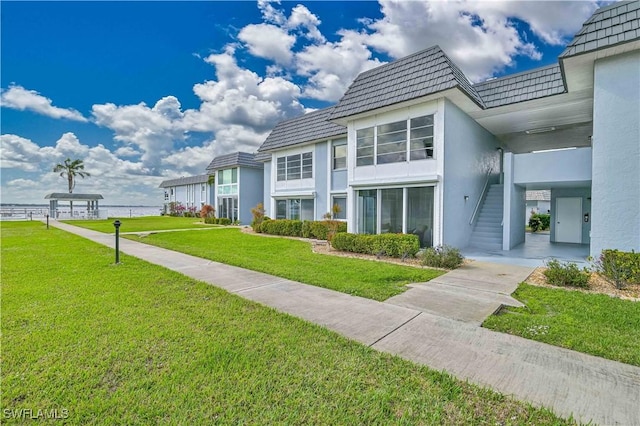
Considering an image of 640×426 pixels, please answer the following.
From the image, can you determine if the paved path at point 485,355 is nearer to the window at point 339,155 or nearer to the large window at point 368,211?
the large window at point 368,211

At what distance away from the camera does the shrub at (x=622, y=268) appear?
21.7ft

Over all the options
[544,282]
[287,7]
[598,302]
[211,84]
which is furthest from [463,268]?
[211,84]

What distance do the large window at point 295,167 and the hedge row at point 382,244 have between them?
7.13 m

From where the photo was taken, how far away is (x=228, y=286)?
6.20 metres

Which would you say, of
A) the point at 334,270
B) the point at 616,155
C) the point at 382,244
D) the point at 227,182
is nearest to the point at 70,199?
the point at 227,182

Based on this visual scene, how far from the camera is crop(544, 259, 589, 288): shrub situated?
6520 mm

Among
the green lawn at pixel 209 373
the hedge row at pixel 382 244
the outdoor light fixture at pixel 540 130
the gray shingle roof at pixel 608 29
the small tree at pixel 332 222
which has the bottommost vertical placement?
the green lawn at pixel 209 373

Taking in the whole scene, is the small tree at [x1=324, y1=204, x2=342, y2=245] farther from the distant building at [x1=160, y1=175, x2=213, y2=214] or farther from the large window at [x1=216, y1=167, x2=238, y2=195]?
the distant building at [x1=160, y1=175, x2=213, y2=214]

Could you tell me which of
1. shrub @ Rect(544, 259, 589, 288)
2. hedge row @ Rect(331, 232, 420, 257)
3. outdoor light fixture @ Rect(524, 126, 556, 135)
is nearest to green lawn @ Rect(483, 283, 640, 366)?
shrub @ Rect(544, 259, 589, 288)

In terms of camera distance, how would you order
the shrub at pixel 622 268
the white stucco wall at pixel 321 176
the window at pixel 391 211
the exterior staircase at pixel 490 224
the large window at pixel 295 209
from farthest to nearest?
the large window at pixel 295 209 → the white stucco wall at pixel 321 176 → the exterior staircase at pixel 490 224 → the window at pixel 391 211 → the shrub at pixel 622 268

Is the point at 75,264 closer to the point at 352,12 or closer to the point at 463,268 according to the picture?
the point at 463,268

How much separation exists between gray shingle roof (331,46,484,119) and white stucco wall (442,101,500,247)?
37.0 inches

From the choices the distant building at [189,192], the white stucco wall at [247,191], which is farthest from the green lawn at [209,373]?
the distant building at [189,192]

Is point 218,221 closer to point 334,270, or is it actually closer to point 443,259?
point 334,270
